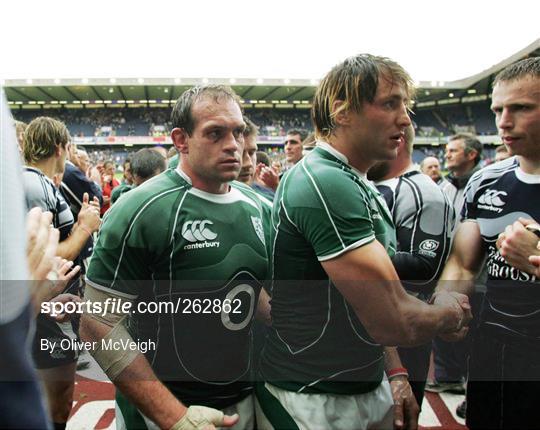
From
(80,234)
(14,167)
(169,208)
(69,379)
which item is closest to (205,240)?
(169,208)

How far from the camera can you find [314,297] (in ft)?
4.67

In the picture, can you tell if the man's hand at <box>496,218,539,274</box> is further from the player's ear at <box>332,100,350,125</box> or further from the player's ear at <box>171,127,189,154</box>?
the player's ear at <box>171,127,189,154</box>

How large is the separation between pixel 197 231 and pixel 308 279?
47 cm

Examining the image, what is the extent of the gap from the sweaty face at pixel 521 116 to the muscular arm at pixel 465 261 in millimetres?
443

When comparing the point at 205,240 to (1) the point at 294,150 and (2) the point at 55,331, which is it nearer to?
(2) the point at 55,331

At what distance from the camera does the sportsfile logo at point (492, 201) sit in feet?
6.48

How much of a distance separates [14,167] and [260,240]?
125 centimetres

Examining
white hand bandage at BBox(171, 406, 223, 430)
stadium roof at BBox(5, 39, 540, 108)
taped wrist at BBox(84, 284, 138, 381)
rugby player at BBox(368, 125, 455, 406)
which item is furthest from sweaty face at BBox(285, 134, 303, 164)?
stadium roof at BBox(5, 39, 540, 108)

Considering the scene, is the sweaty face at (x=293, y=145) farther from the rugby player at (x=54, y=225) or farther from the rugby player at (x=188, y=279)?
the rugby player at (x=188, y=279)

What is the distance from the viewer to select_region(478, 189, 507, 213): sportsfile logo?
1974 millimetres

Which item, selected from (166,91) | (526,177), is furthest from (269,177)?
(166,91)

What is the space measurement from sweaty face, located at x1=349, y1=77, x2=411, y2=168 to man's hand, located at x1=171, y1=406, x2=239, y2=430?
41.1 inches

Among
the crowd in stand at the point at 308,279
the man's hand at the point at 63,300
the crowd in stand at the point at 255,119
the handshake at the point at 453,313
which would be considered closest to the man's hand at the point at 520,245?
the crowd in stand at the point at 308,279

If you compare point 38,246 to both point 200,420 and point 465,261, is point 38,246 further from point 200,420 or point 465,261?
point 465,261
